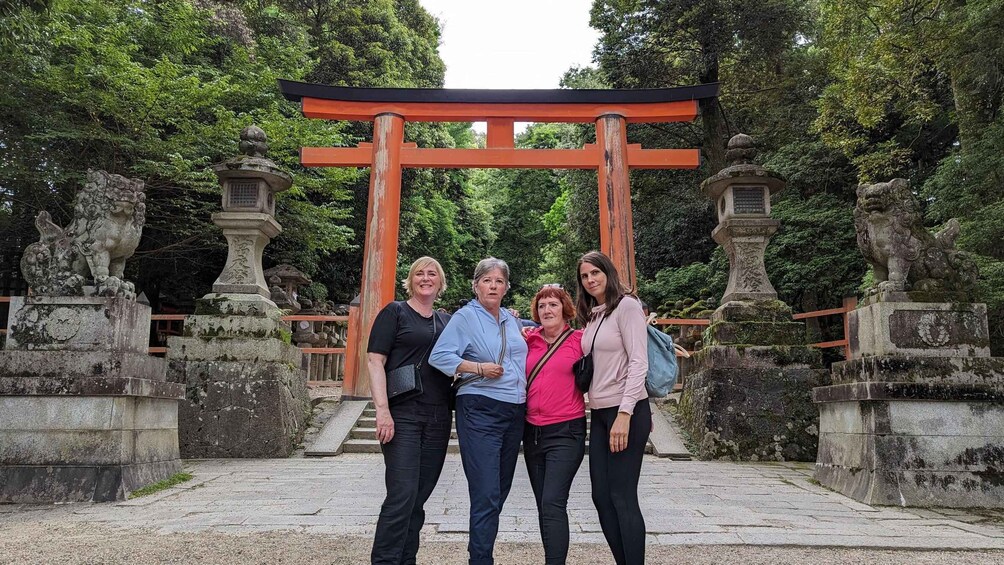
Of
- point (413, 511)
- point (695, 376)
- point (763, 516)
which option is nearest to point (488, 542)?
point (413, 511)

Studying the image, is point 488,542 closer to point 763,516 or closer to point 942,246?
point 763,516

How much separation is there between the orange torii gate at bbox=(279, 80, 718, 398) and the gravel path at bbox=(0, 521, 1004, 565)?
19.4 ft

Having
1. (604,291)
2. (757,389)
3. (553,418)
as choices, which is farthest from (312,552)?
(757,389)

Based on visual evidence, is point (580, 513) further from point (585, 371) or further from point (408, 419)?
point (408, 419)

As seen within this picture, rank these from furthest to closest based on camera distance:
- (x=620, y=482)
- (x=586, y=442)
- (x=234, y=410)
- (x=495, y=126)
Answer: (x=495, y=126) → (x=234, y=410) → (x=586, y=442) → (x=620, y=482)

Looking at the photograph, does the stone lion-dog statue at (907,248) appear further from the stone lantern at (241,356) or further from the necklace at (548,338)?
the stone lantern at (241,356)

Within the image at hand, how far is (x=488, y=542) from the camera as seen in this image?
2559 millimetres

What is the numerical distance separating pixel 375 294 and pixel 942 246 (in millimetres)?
6266

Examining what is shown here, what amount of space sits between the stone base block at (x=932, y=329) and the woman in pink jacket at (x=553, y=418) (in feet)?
10.4

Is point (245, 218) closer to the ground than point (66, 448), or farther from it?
farther from it

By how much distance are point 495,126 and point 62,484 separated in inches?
275

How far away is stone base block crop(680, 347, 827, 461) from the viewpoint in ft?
22.3

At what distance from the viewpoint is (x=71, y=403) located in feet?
15.3

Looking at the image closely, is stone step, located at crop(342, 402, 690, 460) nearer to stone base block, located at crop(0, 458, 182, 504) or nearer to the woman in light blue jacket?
stone base block, located at crop(0, 458, 182, 504)
